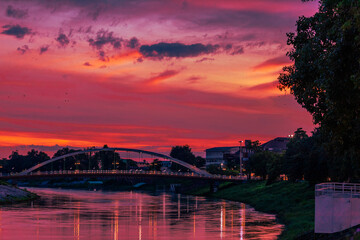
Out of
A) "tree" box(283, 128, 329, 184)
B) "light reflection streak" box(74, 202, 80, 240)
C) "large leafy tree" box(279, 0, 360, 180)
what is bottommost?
"light reflection streak" box(74, 202, 80, 240)

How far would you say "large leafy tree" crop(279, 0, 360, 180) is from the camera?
23328mm

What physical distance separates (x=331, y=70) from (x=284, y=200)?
63235 millimetres

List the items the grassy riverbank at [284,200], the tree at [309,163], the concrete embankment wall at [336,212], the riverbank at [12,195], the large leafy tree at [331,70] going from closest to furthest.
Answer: the large leafy tree at [331,70]
the concrete embankment wall at [336,212]
the grassy riverbank at [284,200]
the tree at [309,163]
the riverbank at [12,195]

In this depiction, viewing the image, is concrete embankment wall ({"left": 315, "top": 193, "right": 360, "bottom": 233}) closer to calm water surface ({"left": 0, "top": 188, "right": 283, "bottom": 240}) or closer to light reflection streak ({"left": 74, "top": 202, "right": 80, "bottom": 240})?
calm water surface ({"left": 0, "top": 188, "right": 283, "bottom": 240})

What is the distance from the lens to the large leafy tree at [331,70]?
23.3m

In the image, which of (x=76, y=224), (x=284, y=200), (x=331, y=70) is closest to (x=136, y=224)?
(x=76, y=224)

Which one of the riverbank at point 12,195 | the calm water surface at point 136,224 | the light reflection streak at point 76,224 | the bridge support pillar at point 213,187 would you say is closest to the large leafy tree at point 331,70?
the calm water surface at point 136,224

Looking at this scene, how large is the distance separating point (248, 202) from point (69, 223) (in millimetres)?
45500

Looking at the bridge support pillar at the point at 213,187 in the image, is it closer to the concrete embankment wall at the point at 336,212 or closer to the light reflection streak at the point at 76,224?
the light reflection streak at the point at 76,224

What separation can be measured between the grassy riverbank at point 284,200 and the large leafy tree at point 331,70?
66.2 feet

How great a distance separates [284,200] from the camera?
85.1m

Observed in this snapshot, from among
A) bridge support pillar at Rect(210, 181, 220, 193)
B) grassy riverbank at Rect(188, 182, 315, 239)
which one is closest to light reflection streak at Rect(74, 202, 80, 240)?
grassy riverbank at Rect(188, 182, 315, 239)

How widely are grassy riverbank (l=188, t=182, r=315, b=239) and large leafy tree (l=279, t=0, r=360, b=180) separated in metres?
20.2

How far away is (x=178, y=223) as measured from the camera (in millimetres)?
69312
